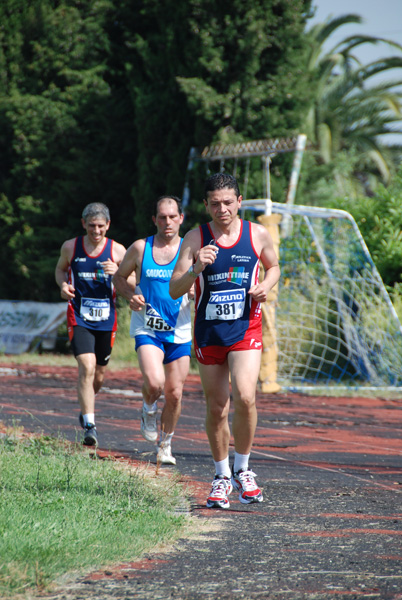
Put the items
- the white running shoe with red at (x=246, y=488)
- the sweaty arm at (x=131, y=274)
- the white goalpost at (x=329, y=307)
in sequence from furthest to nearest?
the white goalpost at (x=329, y=307) < the sweaty arm at (x=131, y=274) < the white running shoe with red at (x=246, y=488)

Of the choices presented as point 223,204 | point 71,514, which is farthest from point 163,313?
point 71,514

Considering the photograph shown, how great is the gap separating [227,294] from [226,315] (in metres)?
0.14

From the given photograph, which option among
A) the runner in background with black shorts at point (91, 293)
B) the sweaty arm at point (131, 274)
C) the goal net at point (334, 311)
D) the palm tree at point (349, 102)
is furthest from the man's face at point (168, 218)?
the palm tree at point (349, 102)

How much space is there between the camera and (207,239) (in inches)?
216

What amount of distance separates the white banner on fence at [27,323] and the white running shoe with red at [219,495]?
14.1 meters

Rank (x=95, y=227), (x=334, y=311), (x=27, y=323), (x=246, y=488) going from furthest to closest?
(x=27, y=323), (x=334, y=311), (x=95, y=227), (x=246, y=488)

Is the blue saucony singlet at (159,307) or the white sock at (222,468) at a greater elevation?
the blue saucony singlet at (159,307)

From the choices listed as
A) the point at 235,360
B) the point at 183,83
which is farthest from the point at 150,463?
the point at 183,83

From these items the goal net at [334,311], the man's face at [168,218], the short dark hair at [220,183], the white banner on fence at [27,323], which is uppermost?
the short dark hair at [220,183]

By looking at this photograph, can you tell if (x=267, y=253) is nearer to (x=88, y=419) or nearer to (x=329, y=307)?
(x=88, y=419)

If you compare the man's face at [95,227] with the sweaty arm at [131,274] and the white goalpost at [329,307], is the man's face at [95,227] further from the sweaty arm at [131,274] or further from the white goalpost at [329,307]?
the white goalpost at [329,307]

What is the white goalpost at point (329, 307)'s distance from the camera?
1445 cm

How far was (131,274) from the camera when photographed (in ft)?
23.5

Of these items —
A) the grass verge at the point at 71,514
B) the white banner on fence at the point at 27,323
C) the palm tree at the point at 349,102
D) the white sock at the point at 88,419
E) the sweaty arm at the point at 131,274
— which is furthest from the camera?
the palm tree at the point at 349,102
